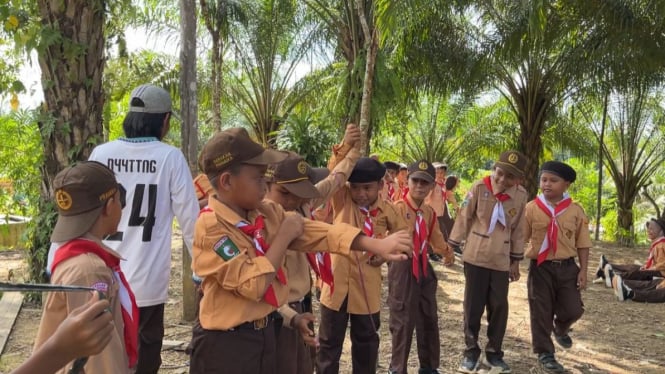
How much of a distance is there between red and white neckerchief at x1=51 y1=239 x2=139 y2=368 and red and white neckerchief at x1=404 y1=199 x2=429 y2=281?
7.99 feet

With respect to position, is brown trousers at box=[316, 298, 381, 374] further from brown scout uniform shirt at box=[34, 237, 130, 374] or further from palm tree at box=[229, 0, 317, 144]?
palm tree at box=[229, 0, 317, 144]

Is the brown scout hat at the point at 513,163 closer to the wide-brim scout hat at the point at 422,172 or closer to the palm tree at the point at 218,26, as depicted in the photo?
the wide-brim scout hat at the point at 422,172

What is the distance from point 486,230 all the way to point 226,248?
298cm

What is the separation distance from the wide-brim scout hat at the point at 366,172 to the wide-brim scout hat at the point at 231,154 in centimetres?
156

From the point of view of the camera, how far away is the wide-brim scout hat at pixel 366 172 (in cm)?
403

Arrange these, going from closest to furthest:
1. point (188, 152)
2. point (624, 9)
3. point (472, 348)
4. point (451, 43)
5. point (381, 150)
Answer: point (472, 348) → point (188, 152) → point (624, 9) → point (451, 43) → point (381, 150)

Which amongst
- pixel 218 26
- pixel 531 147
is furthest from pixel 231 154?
pixel 531 147

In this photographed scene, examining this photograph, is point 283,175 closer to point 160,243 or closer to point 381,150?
point 160,243

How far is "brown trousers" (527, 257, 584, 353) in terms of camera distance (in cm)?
515

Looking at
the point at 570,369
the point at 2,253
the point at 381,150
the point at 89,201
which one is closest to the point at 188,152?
the point at 89,201

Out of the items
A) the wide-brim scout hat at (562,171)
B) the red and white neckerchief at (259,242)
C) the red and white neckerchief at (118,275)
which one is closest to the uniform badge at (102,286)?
the red and white neckerchief at (118,275)

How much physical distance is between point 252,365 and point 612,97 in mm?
15120

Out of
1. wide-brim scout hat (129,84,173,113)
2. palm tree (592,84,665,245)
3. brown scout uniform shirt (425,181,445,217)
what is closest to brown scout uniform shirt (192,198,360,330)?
wide-brim scout hat (129,84,173,113)

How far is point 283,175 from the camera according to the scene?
3201mm
